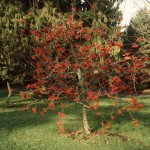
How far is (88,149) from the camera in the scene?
7512 mm

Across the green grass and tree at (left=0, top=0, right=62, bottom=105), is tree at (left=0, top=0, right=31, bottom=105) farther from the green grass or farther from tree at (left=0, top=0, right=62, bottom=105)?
A: the green grass

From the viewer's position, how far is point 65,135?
8.90 metres

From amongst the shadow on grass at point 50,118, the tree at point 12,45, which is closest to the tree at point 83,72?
the shadow on grass at point 50,118

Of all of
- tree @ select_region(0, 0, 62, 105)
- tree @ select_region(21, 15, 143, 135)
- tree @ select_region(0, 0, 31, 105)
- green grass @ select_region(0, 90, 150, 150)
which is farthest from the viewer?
tree @ select_region(0, 0, 62, 105)

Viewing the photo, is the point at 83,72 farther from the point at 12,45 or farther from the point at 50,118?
the point at 12,45

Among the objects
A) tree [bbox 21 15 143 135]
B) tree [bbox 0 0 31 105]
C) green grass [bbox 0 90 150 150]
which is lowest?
green grass [bbox 0 90 150 150]

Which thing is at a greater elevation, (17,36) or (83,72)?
(17,36)

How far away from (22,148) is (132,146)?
2.88 metres

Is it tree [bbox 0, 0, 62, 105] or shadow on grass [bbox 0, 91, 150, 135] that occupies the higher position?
tree [bbox 0, 0, 62, 105]

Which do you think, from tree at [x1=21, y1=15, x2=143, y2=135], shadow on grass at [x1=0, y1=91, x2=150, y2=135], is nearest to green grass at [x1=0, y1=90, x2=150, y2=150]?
shadow on grass at [x1=0, y1=91, x2=150, y2=135]

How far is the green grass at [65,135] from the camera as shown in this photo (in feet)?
25.6

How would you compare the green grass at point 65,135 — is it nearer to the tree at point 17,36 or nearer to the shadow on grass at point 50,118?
the shadow on grass at point 50,118

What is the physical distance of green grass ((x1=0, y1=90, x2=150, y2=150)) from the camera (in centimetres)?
781

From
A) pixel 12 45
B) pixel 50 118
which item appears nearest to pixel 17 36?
pixel 12 45
